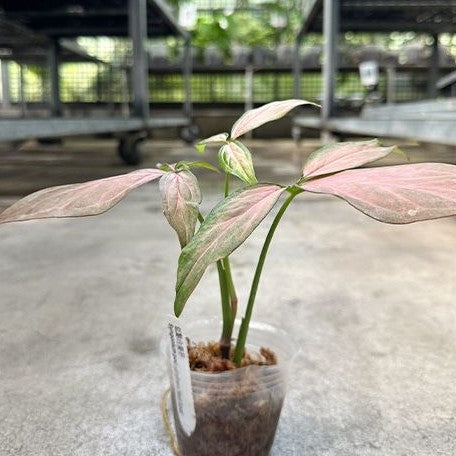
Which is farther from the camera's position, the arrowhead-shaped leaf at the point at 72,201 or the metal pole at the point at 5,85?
the metal pole at the point at 5,85

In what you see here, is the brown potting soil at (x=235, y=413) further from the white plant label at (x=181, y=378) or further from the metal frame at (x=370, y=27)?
the metal frame at (x=370, y=27)

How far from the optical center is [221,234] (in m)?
0.34

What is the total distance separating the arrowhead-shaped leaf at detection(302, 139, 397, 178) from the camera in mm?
398

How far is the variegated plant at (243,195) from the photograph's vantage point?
33 centimetres

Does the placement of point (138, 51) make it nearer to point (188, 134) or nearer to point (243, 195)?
point (188, 134)

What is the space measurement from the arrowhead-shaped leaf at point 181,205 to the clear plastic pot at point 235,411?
0.14 meters

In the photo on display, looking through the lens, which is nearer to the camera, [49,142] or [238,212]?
[238,212]

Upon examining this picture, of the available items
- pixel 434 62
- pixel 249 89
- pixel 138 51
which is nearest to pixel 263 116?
pixel 138 51

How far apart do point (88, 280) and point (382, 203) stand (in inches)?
31.2

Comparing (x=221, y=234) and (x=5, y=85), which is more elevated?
(x=5, y=85)

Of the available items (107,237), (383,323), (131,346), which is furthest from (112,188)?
(107,237)

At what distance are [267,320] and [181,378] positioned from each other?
0.40 meters

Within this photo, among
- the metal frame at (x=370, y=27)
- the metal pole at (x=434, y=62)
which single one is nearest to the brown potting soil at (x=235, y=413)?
the metal frame at (x=370, y=27)

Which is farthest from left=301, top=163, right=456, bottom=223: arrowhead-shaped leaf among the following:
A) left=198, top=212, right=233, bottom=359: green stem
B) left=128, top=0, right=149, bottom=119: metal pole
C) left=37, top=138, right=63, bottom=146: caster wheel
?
left=37, top=138, right=63, bottom=146: caster wheel
